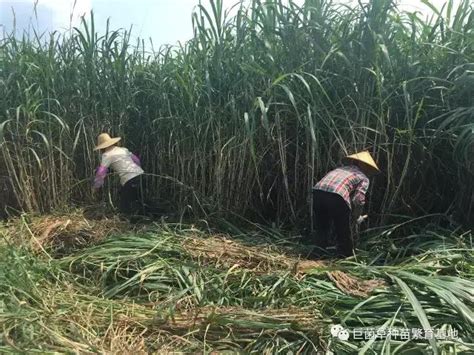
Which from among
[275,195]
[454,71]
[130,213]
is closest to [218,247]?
[275,195]

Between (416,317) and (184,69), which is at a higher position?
(184,69)

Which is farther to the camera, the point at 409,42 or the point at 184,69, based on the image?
the point at 184,69

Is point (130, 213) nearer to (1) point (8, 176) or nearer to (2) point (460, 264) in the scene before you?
(1) point (8, 176)

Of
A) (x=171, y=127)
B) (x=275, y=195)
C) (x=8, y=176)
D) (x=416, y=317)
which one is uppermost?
(x=171, y=127)

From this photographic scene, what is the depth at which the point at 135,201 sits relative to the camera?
3.94m

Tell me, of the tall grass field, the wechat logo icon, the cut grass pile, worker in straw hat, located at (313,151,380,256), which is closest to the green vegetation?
the tall grass field

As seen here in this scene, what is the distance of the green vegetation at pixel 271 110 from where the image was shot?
3246 millimetres

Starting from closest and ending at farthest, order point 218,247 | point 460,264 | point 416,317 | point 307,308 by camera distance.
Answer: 1. point 416,317
2. point 307,308
3. point 460,264
4. point 218,247

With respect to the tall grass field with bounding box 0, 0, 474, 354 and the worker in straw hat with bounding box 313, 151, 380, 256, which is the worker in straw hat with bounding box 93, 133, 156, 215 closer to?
the tall grass field with bounding box 0, 0, 474, 354

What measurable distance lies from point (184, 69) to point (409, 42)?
1625mm

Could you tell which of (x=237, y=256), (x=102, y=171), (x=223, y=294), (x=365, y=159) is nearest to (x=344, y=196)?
(x=365, y=159)

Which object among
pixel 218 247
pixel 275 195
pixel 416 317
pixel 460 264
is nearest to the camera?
pixel 416 317

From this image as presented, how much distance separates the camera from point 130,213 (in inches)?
152

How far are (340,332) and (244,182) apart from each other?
1.62 metres
